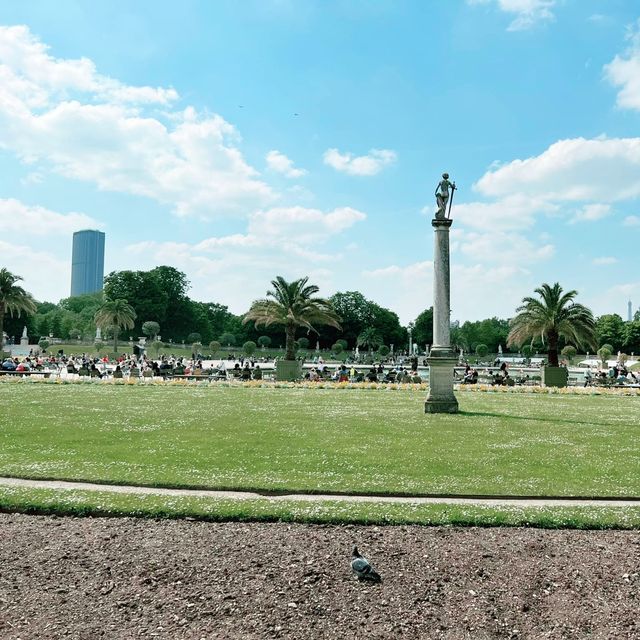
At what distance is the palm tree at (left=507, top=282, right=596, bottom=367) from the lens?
3400cm

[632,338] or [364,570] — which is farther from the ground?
[632,338]

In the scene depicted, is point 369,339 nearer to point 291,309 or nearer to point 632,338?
point 632,338

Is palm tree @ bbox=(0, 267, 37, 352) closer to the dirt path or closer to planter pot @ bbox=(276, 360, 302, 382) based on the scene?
planter pot @ bbox=(276, 360, 302, 382)

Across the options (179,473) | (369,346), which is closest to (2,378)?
(179,473)

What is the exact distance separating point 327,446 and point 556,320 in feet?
86.4

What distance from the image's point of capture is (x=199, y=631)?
4652 millimetres


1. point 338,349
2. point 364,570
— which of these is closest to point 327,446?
point 364,570

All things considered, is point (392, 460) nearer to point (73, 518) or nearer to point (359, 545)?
point (359, 545)

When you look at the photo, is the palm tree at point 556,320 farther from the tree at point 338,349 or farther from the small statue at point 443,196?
the tree at point 338,349

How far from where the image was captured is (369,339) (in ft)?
346

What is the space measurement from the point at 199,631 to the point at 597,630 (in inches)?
122

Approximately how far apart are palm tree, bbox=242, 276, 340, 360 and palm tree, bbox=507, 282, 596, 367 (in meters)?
11.2

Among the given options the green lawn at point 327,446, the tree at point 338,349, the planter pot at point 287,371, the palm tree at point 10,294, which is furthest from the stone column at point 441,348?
the tree at point 338,349

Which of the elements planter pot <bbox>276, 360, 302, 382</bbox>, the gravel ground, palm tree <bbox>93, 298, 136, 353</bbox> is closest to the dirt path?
the gravel ground
